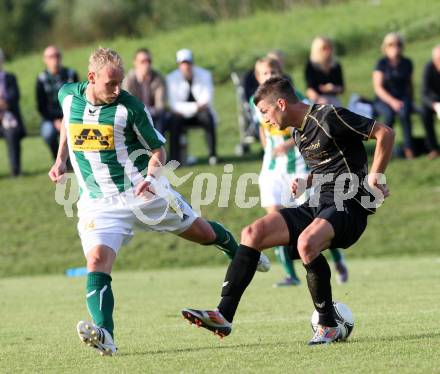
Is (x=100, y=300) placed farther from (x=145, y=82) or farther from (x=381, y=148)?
(x=145, y=82)

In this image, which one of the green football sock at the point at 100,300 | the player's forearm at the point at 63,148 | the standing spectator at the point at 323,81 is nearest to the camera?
the green football sock at the point at 100,300

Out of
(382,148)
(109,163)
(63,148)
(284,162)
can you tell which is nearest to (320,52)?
(284,162)

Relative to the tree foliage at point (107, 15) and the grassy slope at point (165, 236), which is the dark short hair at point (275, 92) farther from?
the tree foliage at point (107, 15)

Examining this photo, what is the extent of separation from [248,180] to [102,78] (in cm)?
1189

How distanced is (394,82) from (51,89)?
5.74 meters

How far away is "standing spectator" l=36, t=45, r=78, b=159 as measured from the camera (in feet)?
57.4

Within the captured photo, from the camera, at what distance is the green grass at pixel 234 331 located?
246 inches

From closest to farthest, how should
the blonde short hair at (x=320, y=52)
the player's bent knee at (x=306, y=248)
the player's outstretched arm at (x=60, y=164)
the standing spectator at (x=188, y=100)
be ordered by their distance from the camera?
the player's bent knee at (x=306, y=248)
the player's outstretched arm at (x=60, y=164)
the blonde short hair at (x=320, y=52)
the standing spectator at (x=188, y=100)

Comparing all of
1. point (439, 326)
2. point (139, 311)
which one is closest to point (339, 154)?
point (439, 326)

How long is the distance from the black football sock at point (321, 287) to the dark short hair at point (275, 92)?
1.08 m

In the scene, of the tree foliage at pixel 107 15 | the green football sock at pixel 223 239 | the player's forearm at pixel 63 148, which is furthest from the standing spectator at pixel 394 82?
the tree foliage at pixel 107 15

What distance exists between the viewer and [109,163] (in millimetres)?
7594

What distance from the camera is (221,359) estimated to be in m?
6.48

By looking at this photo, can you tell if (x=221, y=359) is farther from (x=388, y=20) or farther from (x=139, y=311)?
(x=388, y=20)
